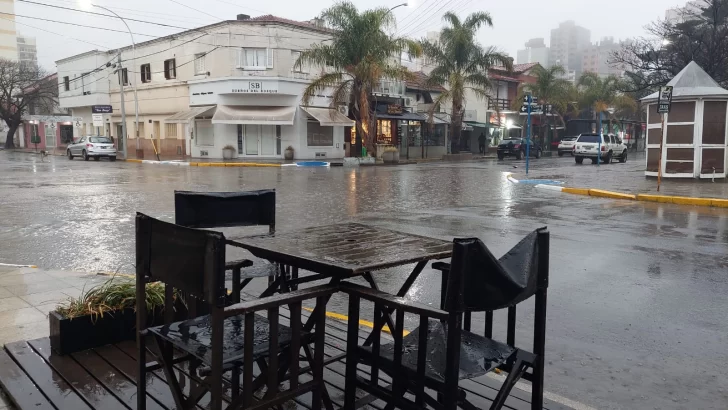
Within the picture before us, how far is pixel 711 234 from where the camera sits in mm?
10641

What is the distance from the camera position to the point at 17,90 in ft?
198

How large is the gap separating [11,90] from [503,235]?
58.2 metres

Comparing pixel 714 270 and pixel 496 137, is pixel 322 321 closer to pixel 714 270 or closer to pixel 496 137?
pixel 714 270

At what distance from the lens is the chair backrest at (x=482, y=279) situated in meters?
2.70

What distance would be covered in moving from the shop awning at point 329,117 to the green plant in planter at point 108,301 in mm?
32727

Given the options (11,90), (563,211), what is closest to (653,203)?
(563,211)

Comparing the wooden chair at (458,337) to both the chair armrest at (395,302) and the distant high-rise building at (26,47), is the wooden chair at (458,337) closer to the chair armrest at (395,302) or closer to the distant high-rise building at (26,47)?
the chair armrest at (395,302)

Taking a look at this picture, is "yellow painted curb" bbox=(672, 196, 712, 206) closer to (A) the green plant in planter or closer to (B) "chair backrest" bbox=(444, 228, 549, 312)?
(B) "chair backrest" bbox=(444, 228, 549, 312)

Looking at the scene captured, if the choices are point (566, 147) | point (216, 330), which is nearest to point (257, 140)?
point (566, 147)

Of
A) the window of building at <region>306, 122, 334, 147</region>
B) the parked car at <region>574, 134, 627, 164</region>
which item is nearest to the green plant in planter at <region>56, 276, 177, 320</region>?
the parked car at <region>574, 134, 627, 164</region>

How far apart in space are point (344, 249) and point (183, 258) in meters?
1.10

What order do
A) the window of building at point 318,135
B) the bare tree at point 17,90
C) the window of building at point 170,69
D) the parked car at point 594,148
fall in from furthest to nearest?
the bare tree at point 17,90 < the window of building at point 170,69 < the window of building at point 318,135 < the parked car at point 594,148

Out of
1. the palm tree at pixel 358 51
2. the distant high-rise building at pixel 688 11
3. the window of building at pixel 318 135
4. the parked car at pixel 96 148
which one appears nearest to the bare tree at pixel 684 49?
the distant high-rise building at pixel 688 11

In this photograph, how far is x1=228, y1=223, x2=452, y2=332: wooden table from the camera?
10.7ft
